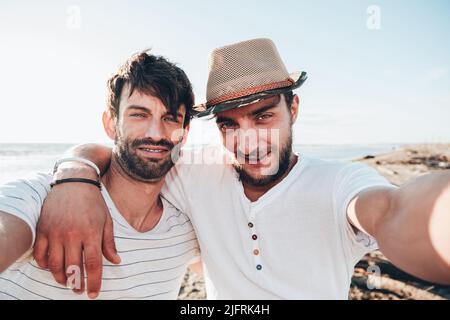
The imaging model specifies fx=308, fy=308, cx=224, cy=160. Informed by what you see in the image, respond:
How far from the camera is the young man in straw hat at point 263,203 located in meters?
1.61

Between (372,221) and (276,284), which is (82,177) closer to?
(276,284)

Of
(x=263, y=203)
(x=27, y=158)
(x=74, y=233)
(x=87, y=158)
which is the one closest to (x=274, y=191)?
(x=263, y=203)

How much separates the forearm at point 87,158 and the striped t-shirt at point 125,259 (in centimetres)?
15

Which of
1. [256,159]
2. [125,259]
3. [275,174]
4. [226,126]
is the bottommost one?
[125,259]

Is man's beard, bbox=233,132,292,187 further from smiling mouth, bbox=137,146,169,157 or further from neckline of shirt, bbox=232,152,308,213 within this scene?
smiling mouth, bbox=137,146,169,157

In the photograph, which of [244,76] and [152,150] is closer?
[244,76]

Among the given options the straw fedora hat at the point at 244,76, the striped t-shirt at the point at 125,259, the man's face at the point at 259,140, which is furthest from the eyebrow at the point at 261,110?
the striped t-shirt at the point at 125,259

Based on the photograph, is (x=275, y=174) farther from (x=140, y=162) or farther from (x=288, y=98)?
(x=140, y=162)

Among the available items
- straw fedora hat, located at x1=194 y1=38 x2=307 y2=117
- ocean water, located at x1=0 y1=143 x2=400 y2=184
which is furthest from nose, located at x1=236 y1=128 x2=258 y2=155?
ocean water, located at x1=0 y1=143 x2=400 y2=184

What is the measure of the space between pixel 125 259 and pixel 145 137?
2.80 feet

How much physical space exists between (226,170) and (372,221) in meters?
1.14

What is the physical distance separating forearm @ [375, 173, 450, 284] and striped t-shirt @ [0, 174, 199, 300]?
4.77ft

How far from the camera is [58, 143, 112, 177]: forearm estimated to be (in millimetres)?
1981

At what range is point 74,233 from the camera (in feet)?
5.26
